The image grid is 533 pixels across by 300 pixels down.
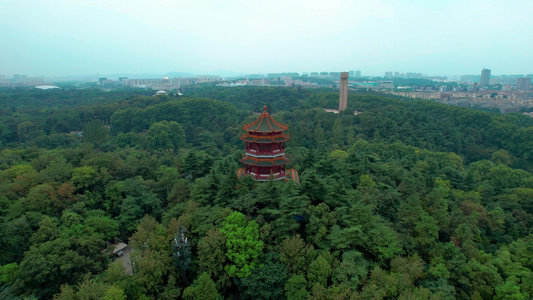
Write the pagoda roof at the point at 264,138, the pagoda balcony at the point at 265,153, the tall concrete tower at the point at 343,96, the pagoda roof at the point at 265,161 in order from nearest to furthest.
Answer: the pagoda roof at the point at 264,138 → the pagoda roof at the point at 265,161 → the pagoda balcony at the point at 265,153 → the tall concrete tower at the point at 343,96

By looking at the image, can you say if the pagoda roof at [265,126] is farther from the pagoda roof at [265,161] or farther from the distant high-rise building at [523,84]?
the distant high-rise building at [523,84]

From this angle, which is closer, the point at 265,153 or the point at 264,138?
the point at 264,138

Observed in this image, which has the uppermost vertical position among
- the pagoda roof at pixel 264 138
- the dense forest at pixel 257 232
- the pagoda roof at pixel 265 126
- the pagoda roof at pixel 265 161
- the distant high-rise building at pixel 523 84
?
the distant high-rise building at pixel 523 84

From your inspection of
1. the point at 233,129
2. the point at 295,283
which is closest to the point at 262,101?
Answer: the point at 233,129

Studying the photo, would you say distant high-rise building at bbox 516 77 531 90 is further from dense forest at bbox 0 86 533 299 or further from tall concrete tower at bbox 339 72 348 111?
dense forest at bbox 0 86 533 299

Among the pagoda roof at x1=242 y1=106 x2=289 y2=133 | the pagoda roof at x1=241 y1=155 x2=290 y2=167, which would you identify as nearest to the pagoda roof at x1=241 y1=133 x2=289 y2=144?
the pagoda roof at x1=242 y1=106 x2=289 y2=133

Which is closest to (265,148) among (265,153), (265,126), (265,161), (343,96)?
(265,153)

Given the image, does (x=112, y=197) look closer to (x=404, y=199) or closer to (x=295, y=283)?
(x=295, y=283)

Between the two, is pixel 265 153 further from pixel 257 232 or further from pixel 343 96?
pixel 343 96

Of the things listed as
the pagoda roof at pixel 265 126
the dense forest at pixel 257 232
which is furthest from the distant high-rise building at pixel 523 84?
the pagoda roof at pixel 265 126

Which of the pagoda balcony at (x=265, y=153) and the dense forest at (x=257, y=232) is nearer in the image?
the dense forest at (x=257, y=232)
